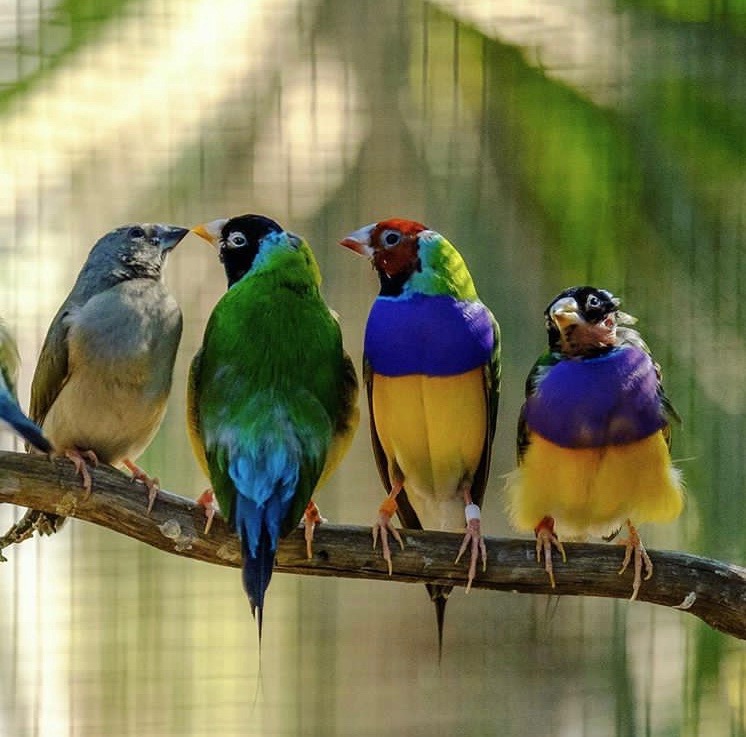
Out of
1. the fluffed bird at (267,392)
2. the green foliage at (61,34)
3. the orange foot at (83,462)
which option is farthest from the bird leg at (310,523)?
the green foliage at (61,34)

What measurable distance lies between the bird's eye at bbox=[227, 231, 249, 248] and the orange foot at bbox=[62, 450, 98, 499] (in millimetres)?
300

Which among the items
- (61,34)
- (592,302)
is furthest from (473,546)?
(61,34)

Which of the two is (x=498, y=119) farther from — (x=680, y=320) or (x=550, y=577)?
(x=550, y=577)

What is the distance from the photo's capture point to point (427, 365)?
1412mm

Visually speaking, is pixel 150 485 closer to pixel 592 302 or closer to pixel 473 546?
pixel 473 546

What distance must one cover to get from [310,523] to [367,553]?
0.25 feet

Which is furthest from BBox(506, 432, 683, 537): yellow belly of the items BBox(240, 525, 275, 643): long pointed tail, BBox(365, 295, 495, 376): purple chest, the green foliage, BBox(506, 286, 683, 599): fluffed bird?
the green foliage

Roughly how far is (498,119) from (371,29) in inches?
11.7

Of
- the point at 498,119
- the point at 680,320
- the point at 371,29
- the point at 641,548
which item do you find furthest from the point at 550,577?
the point at 371,29

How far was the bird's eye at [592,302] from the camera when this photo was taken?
143cm

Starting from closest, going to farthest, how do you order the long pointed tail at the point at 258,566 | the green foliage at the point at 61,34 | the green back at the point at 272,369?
1. the long pointed tail at the point at 258,566
2. the green back at the point at 272,369
3. the green foliage at the point at 61,34

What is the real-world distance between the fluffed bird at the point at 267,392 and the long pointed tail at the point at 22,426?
0.61 feet

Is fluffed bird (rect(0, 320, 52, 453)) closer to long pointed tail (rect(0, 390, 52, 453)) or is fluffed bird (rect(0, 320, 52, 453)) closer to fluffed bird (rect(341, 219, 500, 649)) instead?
long pointed tail (rect(0, 390, 52, 453))

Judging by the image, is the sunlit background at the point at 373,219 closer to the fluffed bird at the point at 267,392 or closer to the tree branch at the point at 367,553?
the tree branch at the point at 367,553
